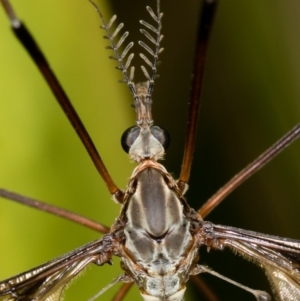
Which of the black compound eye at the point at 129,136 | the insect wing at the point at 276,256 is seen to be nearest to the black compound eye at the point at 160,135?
the black compound eye at the point at 129,136

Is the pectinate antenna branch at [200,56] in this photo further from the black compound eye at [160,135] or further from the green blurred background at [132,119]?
the green blurred background at [132,119]

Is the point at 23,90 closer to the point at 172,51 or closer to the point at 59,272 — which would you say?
the point at 59,272

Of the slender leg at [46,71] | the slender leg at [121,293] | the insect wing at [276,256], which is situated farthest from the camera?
the slender leg at [121,293]

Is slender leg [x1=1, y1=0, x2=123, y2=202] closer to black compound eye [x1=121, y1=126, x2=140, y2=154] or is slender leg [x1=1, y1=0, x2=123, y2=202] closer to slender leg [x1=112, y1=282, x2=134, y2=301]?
black compound eye [x1=121, y1=126, x2=140, y2=154]

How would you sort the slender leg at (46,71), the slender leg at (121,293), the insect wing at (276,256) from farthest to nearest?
the slender leg at (121,293) → the insect wing at (276,256) → the slender leg at (46,71)

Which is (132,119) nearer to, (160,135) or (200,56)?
(160,135)

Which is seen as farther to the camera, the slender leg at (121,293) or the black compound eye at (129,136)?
the slender leg at (121,293)
